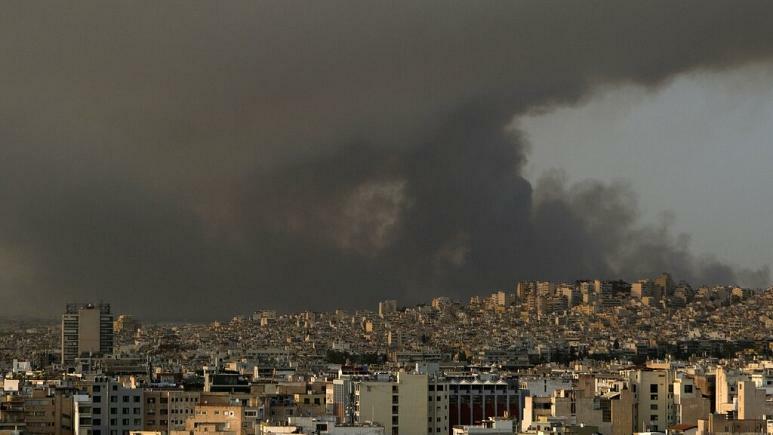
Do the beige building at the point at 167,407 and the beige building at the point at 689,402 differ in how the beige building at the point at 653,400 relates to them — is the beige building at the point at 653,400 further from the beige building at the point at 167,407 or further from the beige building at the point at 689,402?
the beige building at the point at 167,407

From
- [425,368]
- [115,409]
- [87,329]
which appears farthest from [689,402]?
[87,329]

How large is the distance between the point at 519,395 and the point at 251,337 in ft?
294

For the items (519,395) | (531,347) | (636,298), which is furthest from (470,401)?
(636,298)

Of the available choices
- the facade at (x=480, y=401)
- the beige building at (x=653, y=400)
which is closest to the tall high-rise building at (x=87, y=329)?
the facade at (x=480, y=401)

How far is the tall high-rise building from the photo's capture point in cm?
13338

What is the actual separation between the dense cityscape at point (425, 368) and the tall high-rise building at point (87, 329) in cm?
15

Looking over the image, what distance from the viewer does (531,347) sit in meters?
127

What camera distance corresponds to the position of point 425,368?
72.5m

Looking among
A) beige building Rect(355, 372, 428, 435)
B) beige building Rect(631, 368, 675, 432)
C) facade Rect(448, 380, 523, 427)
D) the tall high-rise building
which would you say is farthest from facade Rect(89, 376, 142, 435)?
the tall high-rise building

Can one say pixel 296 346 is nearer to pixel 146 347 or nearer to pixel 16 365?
pixel 146 347

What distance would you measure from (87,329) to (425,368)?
67.6m

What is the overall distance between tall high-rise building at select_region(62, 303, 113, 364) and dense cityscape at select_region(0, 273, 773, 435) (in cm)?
15

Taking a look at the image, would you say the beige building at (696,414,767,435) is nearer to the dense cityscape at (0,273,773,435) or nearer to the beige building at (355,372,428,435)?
the dense cityscape at (0,273,773,435)

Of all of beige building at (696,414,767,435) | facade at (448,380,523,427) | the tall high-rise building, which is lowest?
beige building at (696,414,767,435)
